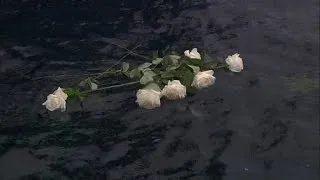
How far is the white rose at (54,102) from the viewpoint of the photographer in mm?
4312

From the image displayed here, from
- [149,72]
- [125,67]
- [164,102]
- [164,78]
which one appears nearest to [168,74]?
[164,78]

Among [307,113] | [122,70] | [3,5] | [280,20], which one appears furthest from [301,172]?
[3,5]

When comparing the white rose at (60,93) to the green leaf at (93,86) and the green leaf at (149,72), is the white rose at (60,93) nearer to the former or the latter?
the green leaf at (93,86)

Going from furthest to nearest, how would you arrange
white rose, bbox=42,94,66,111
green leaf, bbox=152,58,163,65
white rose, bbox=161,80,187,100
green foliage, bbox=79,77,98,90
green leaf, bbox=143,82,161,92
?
green leaf, bbox=152,58,163,65
green foliage, bbox=79,77,98,90
green leaf, bbox=143,82,161,92
white rose, bbox=161,80,187,100
white rose, bbox=42,94,66,111

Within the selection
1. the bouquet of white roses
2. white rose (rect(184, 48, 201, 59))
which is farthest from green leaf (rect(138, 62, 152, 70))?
white rose (rect(184, 48, 201, 59))

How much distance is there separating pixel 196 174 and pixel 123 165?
1.67ft

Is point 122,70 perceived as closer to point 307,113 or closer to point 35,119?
point 35,119

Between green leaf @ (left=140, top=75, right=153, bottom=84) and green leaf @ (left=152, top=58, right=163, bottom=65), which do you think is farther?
green leaf @ (left=152, top=58, right=163, bottom=65)

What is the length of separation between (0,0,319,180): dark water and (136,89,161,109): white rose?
0.27 feet

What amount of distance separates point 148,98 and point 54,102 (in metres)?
0.72

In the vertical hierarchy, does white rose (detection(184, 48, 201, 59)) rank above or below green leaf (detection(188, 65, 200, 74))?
above

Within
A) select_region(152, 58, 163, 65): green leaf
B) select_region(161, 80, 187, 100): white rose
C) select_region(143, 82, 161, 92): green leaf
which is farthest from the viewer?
select_region(152, 58, 163, 65): green leaf

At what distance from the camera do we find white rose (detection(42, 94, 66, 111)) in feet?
14.1

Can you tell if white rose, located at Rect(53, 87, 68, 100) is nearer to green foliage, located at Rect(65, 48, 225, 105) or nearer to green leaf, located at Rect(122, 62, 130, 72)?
green foliage, located at Rect(65, 48, 225, 105)
